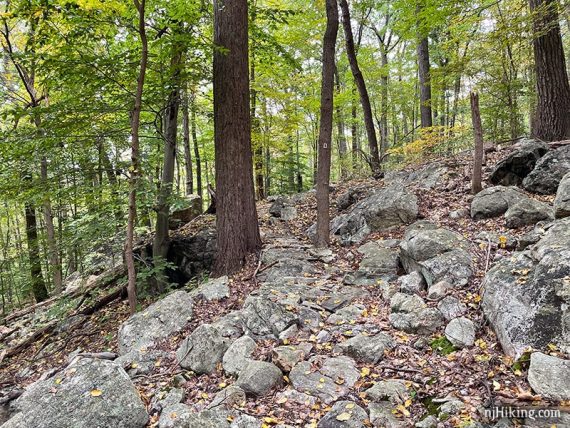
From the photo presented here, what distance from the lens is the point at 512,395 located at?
→ 8.22ft

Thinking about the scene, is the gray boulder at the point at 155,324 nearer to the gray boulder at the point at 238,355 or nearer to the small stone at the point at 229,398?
the gray boulder at the point at 238,355

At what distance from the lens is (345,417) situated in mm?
2672

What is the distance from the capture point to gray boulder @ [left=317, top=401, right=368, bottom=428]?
2.63 metres

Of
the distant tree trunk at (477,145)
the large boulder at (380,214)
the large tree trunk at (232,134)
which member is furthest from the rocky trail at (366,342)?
the large tree trunk at (232,134)

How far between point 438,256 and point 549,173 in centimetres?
274

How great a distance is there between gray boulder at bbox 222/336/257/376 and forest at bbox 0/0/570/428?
18 mm

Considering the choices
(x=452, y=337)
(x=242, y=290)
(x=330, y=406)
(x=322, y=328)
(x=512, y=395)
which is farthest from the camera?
(x=242, y=290)

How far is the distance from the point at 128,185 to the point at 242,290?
2416 millimetres

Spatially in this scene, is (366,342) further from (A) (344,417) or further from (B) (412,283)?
(B) (412,283)

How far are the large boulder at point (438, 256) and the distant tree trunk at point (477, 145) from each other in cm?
176

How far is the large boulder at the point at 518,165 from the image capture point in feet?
19.8

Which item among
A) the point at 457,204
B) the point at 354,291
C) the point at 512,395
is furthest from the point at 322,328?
the point at 457,204

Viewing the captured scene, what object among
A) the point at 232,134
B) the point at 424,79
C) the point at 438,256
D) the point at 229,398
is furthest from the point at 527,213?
the point at 424,79

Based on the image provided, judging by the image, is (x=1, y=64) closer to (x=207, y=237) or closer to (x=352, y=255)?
(x=207, y=237)
